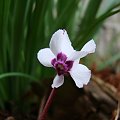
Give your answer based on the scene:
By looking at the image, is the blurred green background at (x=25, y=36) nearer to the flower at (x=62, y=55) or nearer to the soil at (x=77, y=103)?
A: the soil at (x=77, y=103)

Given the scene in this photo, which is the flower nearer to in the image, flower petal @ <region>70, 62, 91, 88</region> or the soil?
flower petal @ <region>70, 62, 91, 88</region>

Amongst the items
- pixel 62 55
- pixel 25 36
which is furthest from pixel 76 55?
pixel 25 36

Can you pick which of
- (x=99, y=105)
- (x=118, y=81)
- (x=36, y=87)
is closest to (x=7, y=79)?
(x=36, y=87)

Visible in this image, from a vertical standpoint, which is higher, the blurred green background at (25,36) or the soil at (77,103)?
the blurred green background at (25,36)

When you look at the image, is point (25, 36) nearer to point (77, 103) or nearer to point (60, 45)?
point (77, 103)

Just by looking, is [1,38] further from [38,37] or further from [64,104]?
[64,104]

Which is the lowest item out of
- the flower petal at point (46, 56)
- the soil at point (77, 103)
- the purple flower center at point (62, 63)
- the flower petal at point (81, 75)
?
the soil at point (77, 103)

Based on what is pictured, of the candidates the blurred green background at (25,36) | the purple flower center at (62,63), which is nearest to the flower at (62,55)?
the purple flower center at (62,63)

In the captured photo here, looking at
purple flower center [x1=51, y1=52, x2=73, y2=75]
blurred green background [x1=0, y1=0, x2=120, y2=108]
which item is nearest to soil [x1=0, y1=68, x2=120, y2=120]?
blurred green background [x1=0, y1=0, x2=120, y2=108]
